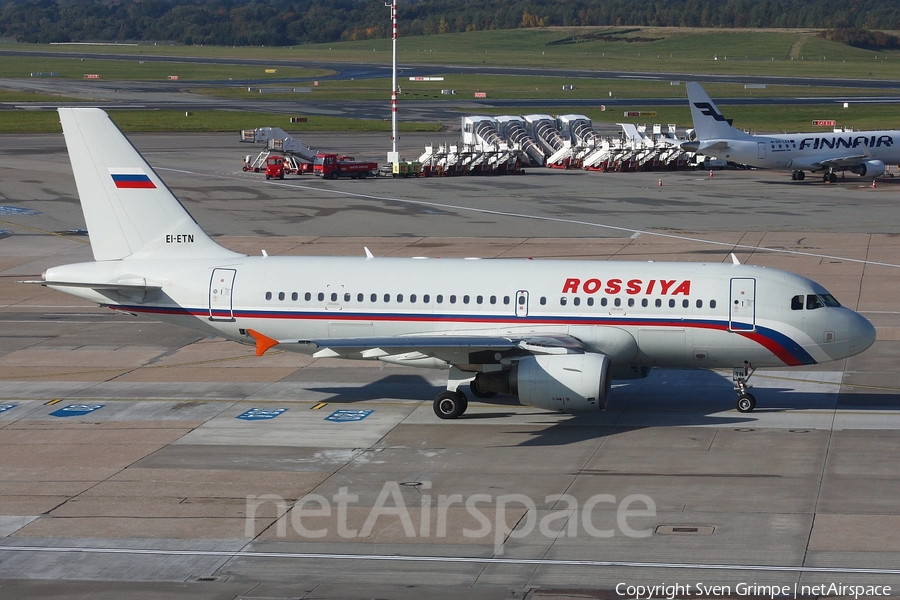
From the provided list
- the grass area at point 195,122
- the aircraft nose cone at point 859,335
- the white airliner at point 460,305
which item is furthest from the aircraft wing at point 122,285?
the grass area at point 195,122

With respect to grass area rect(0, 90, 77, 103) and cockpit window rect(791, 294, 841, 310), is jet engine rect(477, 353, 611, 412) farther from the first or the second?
grass area rect(0, 90, 77, 103)

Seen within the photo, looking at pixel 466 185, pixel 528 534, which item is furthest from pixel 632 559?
pixel 466 185

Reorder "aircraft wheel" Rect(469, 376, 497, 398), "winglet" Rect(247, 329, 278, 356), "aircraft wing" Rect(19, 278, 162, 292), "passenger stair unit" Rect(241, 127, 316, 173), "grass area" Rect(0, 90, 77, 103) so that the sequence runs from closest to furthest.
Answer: "winglet" Rect(247, 329, 278, 356) < "aircraft wheel" Rect(469, 376, 497, 398) < "aircraft wing" Rect(19, 278, 162, 292) < "passenger stair unit" Rect(241, 127, 316, 173) < "grass area" Rect(0, 90, 77, 103)

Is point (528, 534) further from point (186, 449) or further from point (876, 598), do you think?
point (186, 449)

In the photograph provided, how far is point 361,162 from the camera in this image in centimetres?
9531

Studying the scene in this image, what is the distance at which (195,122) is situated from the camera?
437 ft

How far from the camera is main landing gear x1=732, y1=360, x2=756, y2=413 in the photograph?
108 feet

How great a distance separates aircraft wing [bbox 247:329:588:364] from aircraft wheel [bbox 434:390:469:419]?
105 cm

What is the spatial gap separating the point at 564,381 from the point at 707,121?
66.0 m

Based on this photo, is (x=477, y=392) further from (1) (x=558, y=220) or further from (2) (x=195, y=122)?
(2) (x=195, y=122)

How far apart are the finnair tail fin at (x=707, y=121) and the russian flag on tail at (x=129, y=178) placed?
2469 inches

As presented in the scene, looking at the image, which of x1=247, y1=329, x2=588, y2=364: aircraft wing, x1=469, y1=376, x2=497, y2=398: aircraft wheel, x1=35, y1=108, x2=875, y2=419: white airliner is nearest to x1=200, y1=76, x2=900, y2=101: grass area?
x1=35, y1=108, x2=875, y2=419: white airliner

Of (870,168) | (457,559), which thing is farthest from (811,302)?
(870,168)

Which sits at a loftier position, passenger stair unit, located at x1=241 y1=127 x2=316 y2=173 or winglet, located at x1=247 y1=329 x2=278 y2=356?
winglet, located at x1=247 y1=329 x2=278 y2=356
